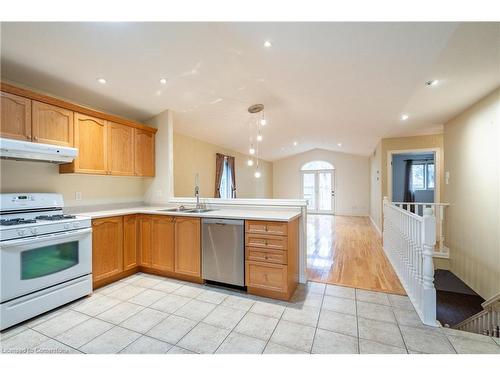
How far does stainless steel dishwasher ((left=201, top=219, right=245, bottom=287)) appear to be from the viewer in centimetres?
254

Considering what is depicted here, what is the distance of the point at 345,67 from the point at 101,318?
136 inches

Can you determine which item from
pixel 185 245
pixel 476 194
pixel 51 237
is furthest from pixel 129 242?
pixel 476 194

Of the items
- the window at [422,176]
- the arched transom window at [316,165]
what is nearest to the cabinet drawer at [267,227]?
the window at [422,176]

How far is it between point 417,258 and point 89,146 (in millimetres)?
3950

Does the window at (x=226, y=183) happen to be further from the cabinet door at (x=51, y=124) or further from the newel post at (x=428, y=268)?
the newel post at (x=428, y=268)

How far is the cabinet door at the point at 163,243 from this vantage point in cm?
292

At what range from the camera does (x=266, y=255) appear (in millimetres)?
2424

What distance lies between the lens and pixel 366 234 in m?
5.64

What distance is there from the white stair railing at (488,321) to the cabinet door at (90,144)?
5018 millimetres

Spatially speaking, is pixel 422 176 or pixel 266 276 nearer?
pixel 266 276

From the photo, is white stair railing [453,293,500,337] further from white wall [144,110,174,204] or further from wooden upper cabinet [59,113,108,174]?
wooden upper cabinet [59,113,108,174]

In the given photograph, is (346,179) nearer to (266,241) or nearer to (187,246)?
(266,241)
